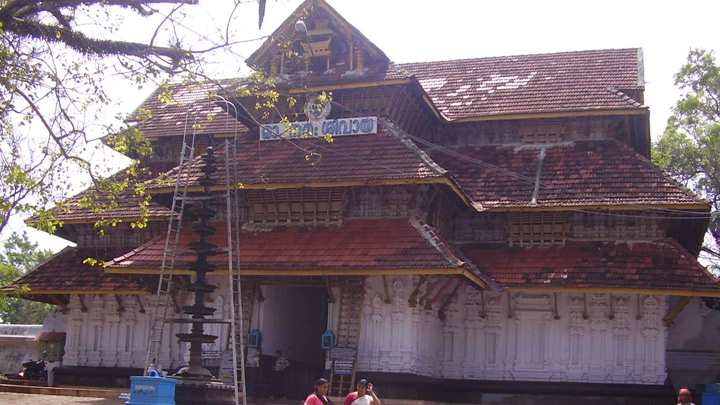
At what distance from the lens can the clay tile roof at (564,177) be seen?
67.5 ft

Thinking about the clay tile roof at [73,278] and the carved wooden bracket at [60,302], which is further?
the carved wooden bracket at [60,302]

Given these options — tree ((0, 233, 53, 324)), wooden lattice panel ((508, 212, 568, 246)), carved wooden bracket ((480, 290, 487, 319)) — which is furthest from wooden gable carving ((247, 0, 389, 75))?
tree ((0, 233, 53, 324))

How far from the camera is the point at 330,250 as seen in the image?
1973 cm

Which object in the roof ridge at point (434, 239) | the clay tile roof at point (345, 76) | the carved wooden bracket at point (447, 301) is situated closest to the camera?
the roof ridge at point (434, 239)

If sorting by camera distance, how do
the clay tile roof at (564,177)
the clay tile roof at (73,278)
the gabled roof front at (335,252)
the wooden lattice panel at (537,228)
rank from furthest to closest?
the clay tile roof at (73,278) < the wooden lattice panel at (537,228) < the clay tile roof at (564,177) < the gabled roof front at (335,252)

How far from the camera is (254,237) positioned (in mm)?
21000

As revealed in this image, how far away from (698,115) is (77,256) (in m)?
21.8

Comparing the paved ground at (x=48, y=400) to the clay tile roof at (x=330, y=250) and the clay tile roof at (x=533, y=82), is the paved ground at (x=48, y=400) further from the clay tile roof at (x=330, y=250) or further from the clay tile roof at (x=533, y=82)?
the clay tile roof at (x=533, y=82)

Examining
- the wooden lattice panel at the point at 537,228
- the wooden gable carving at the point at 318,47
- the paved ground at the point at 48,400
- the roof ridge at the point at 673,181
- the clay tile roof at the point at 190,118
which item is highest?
the wooden gable carving at the point at 318,47

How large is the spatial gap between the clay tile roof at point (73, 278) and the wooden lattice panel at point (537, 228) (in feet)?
28.8

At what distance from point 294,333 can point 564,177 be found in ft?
24.3

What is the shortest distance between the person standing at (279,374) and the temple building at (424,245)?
1.20 ft

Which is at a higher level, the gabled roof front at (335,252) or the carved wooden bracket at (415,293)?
the gabled roof front at (335,252)

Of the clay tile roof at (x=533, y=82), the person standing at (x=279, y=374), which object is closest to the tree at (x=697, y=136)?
the clay tile roof at (x=533, y=82)
